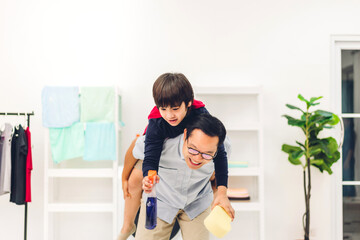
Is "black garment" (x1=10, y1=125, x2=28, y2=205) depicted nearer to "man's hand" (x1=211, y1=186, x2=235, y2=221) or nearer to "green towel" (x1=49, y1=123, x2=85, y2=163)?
"green towel" (x1=49, y1=123, x2=85, y2=163)

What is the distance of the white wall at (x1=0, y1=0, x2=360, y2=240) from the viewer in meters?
3.35

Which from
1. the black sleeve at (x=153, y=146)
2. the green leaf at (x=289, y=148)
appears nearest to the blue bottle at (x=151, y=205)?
the black sleeve at (x=153, y=146)

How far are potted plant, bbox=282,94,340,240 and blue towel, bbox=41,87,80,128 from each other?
67.6 inches

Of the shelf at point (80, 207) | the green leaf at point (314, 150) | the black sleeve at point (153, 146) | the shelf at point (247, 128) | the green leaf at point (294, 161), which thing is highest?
the shelf at point (247, 128)

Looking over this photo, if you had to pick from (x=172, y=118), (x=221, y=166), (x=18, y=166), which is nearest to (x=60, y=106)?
(x=18, y=166)

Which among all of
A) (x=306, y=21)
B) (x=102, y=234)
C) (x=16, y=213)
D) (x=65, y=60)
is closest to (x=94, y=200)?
(x=102, y=234)

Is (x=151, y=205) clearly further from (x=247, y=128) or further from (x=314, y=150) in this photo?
(x=314, y=150)

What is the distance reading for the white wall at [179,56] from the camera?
335 centimetres

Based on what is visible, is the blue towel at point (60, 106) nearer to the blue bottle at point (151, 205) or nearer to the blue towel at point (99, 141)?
the blue towel at point (99, 141)

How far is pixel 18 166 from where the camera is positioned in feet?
9.65

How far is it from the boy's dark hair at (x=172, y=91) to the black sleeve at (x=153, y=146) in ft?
0.52

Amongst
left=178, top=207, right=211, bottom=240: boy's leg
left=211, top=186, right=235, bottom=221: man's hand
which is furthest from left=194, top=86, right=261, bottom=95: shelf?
left=211, top=186, right=235, bottom=221: man's hand

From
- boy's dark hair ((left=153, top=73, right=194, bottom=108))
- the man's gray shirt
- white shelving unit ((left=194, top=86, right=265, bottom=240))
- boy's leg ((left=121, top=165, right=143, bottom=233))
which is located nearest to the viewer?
boy's dark hair ((left=153, top=73, right=194, bottom=108))

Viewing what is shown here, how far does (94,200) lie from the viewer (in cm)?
332
